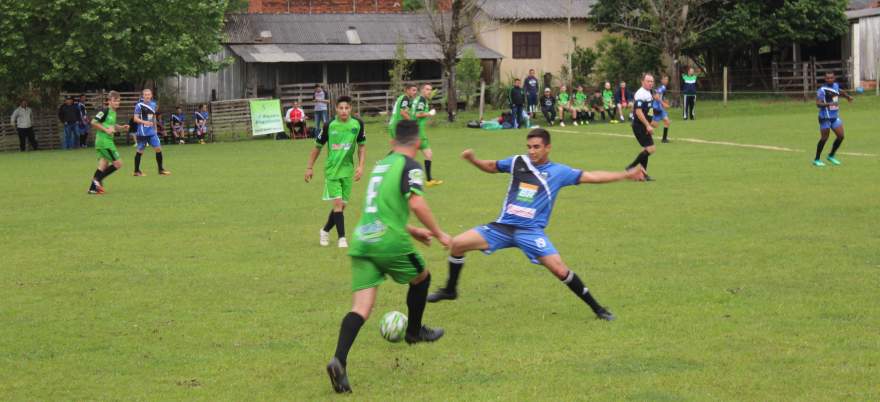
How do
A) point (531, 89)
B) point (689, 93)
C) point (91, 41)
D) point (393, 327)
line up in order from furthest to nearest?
point (531, 89) < point (689, 93) < point (91, 41) < point (393, 327)

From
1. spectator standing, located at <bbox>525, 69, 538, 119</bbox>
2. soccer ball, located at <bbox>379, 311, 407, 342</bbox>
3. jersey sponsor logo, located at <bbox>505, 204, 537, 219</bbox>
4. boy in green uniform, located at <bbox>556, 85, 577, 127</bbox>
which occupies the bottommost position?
soccer ball, located at <bbox>379, 311, 407, 342</bbox>

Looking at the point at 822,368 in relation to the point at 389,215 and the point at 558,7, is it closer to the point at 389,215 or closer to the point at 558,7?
the point at 389,215

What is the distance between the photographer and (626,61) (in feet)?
188

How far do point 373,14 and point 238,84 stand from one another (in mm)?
10014

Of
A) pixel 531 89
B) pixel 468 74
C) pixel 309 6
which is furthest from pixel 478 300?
pixel 309 6

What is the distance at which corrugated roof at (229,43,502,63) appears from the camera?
183 ft

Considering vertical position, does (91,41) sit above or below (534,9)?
below

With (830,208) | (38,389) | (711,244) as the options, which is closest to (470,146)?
(830,208)

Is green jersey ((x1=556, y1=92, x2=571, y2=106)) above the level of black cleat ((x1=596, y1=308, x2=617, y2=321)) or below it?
above

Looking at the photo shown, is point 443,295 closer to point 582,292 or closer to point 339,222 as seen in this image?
point 582,292

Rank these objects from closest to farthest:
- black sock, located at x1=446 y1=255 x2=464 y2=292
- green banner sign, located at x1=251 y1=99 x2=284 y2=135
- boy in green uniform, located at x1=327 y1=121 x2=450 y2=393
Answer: boy in green uniform, located at x1=327 y1=121 x2=450 y2=393, black sock, located at x1=446 y1=255 x2=464 y2=292, green banner sign, located at x1=251 y1=99 x2=284 y2=135

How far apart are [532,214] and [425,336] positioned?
1.53m

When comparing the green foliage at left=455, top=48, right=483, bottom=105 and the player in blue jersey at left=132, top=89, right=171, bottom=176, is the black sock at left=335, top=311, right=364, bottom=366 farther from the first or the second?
the green foliage at left=455, top=48, right=483, bottom=105

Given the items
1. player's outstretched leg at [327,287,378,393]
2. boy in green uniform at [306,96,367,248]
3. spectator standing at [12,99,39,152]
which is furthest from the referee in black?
spectator standing at [12,99,39,152]
